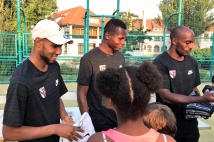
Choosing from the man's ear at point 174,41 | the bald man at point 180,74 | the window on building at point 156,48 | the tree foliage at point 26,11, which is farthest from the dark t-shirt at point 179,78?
the tree foliage at point 26,11

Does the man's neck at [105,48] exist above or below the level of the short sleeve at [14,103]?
above

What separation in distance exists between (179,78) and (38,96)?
1.47 meters

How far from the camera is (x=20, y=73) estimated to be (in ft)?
5.69

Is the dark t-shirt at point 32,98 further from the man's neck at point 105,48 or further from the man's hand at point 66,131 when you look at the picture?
the man's neck at point 105,48

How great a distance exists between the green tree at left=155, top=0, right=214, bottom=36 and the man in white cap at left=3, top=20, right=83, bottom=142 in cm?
1493

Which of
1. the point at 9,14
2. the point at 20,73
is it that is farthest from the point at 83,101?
the point at 9,14

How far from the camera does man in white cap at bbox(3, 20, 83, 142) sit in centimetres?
166

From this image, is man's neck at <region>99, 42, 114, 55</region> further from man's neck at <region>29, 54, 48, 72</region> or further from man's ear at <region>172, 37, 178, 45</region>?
man's neck at <region>29, 54, 48, 72</region>

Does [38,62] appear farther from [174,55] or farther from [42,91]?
[174,55]

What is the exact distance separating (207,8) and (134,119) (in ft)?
67.1

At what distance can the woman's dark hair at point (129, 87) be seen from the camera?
52.3 inches

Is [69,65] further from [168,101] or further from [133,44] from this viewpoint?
[168,101]

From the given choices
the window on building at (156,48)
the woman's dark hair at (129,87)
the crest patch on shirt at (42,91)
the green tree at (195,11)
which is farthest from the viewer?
the green tree at (195,11)

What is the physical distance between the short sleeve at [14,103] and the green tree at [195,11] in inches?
602
